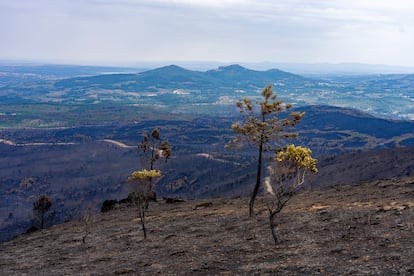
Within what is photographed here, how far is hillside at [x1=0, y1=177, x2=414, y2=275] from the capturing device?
68.3 feet

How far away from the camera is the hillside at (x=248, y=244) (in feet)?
68.3

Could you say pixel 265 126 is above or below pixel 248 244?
above

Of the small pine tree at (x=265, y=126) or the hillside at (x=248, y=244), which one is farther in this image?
the small pine tree at (x=265, y=126)

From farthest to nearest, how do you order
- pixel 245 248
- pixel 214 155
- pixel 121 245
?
pixel 214 155 → pixel 121 245 → pixel 245 248

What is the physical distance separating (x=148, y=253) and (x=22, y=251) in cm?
1404

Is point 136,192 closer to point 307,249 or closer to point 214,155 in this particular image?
point 307,249

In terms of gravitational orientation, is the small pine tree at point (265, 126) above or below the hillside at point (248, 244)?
above

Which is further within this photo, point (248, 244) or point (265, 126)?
point (265, 126)

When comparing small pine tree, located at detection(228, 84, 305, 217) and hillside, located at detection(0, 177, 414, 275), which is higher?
small pine tree, located at detection(228, 84, 305, 217)

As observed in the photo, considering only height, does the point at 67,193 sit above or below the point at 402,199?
below

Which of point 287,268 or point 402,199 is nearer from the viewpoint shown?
point 287,268

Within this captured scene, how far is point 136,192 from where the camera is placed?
33.7m

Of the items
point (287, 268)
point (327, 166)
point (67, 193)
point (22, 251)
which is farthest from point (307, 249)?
point (67, 193)

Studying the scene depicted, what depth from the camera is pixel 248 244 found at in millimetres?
26062
